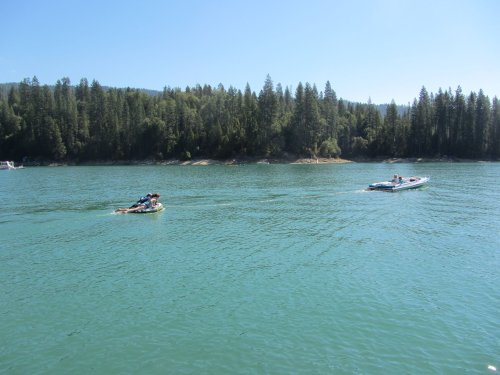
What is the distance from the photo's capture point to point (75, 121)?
541ft

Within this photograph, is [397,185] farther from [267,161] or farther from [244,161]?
[244,161]

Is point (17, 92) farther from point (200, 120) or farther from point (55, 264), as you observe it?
point (55, 264)

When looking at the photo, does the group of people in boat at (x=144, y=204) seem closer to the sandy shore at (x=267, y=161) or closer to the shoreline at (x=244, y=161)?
the shoreline at (x=244, y=161)

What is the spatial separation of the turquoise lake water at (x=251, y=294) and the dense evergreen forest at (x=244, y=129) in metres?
112

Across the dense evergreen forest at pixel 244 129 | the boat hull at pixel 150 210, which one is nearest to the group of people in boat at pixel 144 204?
the boat hull at pixel 150 210

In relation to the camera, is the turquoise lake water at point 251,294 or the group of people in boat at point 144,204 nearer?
the turquoise lake water at point 251,294

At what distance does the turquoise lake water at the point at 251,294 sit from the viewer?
→ 1565 cm

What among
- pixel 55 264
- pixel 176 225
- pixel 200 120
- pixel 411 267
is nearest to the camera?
pixel 411 267

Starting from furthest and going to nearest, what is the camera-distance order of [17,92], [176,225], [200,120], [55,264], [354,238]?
[17,92] < [200,120] < [176,225] < [354,238] < [55,264]

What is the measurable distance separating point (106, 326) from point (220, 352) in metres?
5.40

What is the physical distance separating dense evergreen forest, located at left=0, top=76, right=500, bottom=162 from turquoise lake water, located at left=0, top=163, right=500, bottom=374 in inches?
4399

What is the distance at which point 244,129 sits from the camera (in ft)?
511

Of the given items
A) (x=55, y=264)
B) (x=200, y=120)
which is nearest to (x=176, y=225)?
(x=55, y=264)

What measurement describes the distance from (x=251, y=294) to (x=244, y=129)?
449 ft
